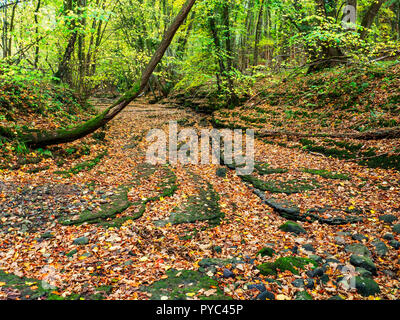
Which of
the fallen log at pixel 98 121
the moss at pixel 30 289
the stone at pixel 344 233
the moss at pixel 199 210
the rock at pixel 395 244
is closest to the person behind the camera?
the moss at pixel 30 289

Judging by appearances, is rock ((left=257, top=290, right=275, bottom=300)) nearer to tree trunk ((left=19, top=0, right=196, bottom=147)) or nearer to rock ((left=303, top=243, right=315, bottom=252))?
rock ((left=303, top=243, right=315, bottom=252))

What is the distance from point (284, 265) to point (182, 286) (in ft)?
5.63

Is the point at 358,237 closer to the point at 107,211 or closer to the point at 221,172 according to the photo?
the point at 221,172

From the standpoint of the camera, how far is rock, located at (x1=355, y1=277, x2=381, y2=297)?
10.7 ft

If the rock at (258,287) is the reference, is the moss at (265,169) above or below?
above

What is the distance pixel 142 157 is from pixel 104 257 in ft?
20.4

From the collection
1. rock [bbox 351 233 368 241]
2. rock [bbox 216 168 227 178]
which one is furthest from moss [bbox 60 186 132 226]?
rock [bbox 351 233 368 241]

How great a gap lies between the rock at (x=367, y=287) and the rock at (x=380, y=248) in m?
0.87

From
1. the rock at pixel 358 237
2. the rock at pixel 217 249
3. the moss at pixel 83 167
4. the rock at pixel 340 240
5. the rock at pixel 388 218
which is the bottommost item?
the rock at pixel 217 249

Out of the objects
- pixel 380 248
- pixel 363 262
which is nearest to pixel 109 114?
pixel 363 262

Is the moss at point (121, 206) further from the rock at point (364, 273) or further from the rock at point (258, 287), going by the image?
the rock at point (364, 273)

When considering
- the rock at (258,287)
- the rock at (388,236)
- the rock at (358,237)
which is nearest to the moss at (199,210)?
the rock at (258,287)

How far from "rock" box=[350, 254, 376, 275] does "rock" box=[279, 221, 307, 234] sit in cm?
112

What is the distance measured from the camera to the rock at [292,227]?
5001 millimetres
